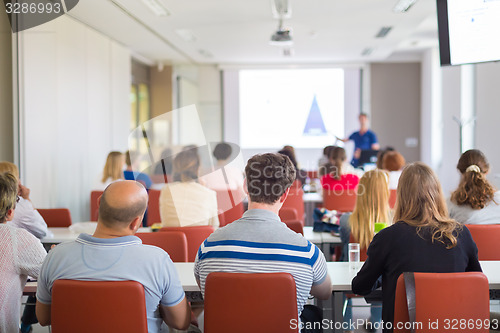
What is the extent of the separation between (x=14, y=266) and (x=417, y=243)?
1.77 meters

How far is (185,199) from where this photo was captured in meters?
4.09

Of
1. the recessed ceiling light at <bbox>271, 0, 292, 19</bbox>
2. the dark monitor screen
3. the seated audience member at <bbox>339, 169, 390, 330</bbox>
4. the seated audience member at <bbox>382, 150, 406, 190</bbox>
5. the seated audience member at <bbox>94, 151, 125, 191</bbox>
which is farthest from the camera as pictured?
the dark monitor screen

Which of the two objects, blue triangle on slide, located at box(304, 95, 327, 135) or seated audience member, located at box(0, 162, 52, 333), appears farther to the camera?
blue triangle on slide, located at box(304, 95, 327, 135)

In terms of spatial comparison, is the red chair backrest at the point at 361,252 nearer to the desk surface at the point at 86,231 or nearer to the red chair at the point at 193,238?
the desk surface at the point at 86,231

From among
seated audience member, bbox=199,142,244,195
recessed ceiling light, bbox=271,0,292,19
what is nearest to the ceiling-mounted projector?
recessed ceiling light, bbox=271,0,292,19

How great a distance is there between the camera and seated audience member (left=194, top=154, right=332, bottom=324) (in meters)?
2.04

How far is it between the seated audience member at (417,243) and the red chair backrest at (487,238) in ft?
3.04

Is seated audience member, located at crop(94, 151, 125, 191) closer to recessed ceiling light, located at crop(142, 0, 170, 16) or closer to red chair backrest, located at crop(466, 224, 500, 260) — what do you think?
recessed ceiling light, located at crop(142, 0, 170, 16)

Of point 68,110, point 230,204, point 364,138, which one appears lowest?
point 230,204

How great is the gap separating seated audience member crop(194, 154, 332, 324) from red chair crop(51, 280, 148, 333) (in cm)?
35

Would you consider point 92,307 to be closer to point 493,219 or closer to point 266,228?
point 266,228

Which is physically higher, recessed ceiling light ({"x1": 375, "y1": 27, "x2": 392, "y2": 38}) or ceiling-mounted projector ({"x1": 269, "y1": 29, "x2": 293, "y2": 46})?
recessed ceiling light ({"x1": 375, "y1": 27, "x2": 392, "y2": 38})

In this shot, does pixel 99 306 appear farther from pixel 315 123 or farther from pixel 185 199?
pixel 315 123

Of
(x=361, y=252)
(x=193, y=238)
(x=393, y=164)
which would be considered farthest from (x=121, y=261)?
(x=393, y=164)
